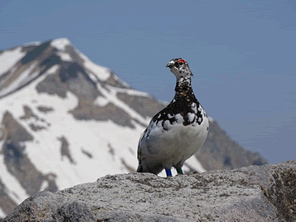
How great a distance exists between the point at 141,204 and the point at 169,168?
293 centimetres

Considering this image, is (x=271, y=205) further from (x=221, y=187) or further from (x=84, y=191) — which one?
(x=84, y=191)

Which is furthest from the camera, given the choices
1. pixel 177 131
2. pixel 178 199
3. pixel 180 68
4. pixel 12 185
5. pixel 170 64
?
pixel 12 185

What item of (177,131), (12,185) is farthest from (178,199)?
(12,185)

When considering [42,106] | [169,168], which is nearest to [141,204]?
[169,168]

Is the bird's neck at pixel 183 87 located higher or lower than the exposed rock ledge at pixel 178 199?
higher

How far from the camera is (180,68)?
30.2 ft

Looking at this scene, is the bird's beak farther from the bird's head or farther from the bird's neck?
the bird's neck

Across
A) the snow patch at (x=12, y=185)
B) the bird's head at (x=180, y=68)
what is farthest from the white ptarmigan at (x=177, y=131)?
the snow patch at (x=12, y=185)

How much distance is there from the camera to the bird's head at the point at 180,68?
30.1 feet

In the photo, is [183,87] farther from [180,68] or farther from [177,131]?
[177,131]

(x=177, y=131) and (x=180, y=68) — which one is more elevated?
(x=180, y=68)

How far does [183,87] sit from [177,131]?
97 centimetres

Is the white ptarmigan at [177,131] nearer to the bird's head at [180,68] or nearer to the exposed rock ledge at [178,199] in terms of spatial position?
Result: the bird's head at [180,68]

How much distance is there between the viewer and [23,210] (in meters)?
5.91
